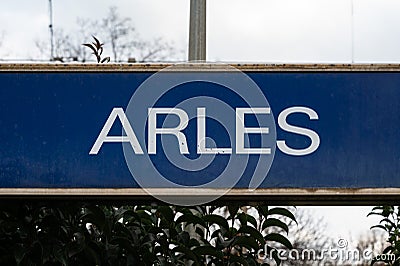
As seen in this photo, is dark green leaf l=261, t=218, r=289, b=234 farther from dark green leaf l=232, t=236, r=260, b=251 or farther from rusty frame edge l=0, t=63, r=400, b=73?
rusty frame edge l=0, t=63, r=400, b=73

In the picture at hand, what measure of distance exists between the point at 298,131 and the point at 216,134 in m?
0.24

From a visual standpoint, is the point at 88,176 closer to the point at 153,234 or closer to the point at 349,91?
the point at 349,91

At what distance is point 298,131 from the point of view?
2.52m

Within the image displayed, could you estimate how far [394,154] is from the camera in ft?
8.20

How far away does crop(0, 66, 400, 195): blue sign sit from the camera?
250 centimetres

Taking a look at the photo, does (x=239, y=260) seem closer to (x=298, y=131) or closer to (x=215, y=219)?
(x=215, y=219)

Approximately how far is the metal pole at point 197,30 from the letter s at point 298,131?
2035 millimetres

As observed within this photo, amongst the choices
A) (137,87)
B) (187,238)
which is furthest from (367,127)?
(187,238)

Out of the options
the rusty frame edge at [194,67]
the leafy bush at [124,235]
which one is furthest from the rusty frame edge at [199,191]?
the leafy bush at [124,235]

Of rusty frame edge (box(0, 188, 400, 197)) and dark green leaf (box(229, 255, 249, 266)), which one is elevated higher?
rusty frame edge (box(0, 188, 400, 197))

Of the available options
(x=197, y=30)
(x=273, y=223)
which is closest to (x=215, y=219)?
(x=273, y=223)

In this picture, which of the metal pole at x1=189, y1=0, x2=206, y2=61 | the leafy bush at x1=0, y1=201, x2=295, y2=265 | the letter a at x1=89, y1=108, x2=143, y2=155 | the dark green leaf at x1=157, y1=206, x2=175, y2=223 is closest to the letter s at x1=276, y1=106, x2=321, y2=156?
the letter a at x1=89, y1=108, x2=143, y2=155

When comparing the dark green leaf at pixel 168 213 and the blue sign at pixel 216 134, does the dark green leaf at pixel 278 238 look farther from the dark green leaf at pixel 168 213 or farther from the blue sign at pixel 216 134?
the blue sign at pixel 216 134

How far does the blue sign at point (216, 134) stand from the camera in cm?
250
